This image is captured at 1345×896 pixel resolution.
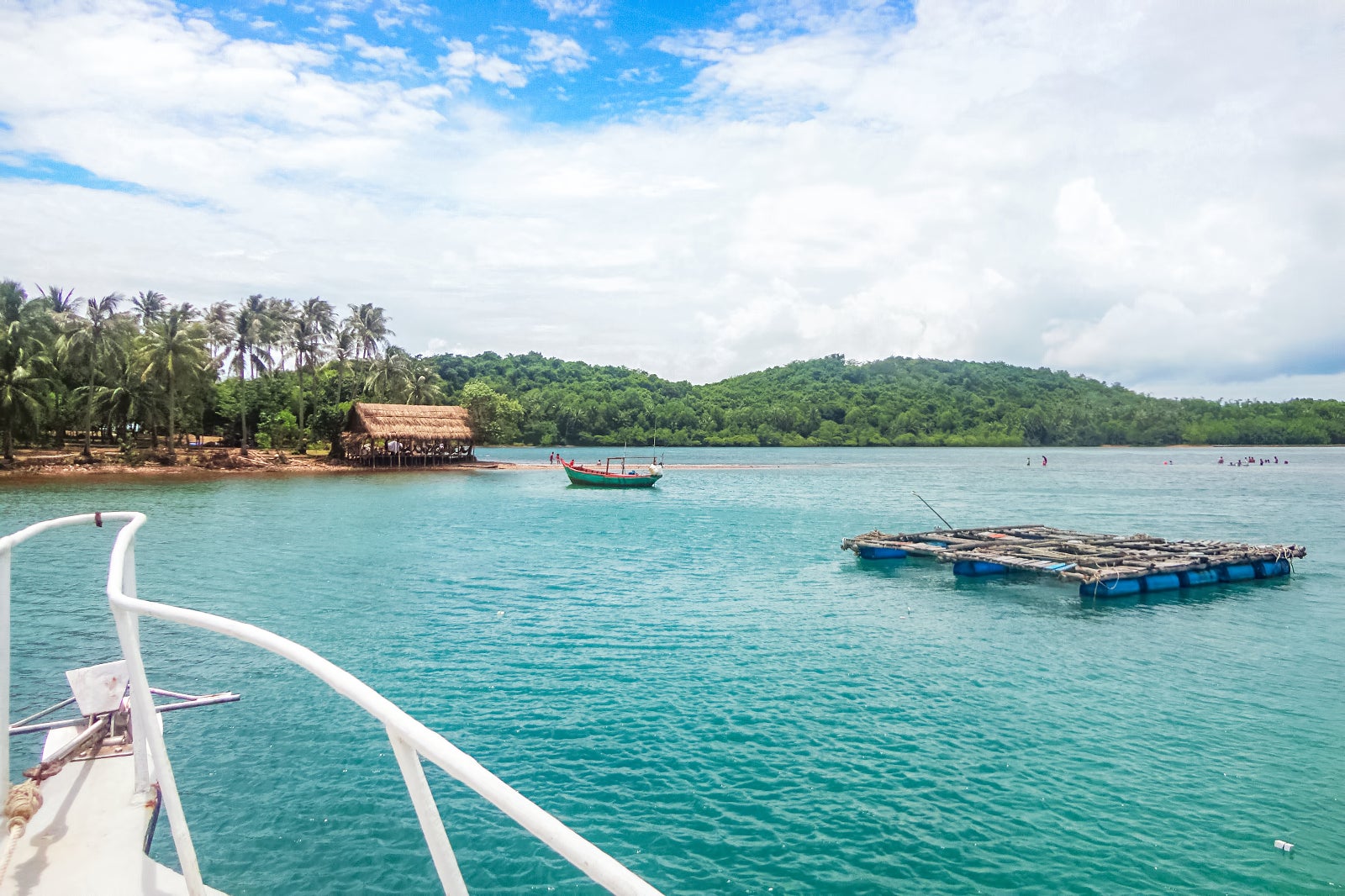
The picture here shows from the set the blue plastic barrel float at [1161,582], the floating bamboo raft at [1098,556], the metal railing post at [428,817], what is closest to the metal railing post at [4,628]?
the metal railing post at [428,817]

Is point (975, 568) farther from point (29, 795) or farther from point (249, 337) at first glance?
point (249, 337)

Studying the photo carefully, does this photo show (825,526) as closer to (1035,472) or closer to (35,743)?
(35,743)

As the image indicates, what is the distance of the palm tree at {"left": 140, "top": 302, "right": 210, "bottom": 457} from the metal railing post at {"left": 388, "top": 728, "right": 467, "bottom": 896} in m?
62.6

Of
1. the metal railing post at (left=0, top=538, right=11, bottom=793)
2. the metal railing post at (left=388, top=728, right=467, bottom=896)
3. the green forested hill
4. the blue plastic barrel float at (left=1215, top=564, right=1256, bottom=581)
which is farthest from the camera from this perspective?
the green forested hill

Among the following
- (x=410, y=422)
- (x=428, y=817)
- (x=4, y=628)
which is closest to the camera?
(x=428, y=817)

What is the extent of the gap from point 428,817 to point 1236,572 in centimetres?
2771

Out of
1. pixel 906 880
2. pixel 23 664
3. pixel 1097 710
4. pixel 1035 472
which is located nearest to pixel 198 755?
pixel 23 664

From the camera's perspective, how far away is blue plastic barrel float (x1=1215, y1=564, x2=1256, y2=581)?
24.0 m

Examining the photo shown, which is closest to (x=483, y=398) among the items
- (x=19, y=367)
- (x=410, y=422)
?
(x=410, y=422)

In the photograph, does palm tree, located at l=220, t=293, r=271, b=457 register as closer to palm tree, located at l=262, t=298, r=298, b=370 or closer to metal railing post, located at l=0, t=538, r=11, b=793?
palm tree, located at l=262, t=298, r=298, b=370

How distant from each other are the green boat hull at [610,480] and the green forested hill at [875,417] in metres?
81.3

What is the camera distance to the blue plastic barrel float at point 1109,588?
21.3 metres

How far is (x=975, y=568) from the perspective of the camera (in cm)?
2433

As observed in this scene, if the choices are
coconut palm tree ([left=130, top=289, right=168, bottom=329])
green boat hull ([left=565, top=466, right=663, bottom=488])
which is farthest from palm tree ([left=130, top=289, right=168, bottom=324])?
green boat hull ([left=565, top=466, right=663, bottom=488])
